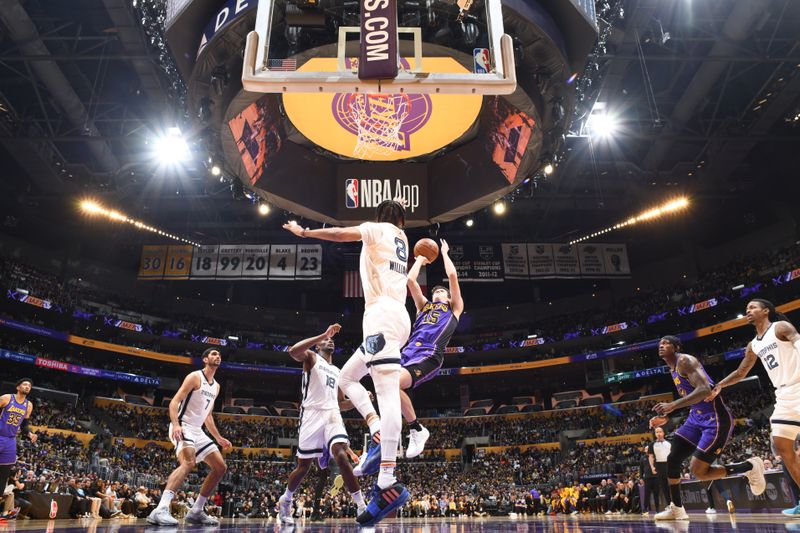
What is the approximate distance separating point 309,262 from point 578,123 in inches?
519

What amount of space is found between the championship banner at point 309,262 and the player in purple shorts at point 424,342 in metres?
19.7

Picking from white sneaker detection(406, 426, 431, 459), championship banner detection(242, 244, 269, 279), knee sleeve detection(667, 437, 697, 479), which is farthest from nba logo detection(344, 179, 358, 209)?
championship banner detection(242, 244, 269, 279)

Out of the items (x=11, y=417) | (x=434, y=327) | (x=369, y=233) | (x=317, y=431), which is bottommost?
(x=317, y=431)

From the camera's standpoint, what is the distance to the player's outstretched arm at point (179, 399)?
17.6 feet

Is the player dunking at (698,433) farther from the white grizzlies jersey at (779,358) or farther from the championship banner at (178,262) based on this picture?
the championship banner at (178,262)

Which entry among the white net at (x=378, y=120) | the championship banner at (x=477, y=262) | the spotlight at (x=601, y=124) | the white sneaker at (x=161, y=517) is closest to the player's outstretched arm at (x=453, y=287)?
the white sneaker at (x=161, y=517)

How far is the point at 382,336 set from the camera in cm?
359

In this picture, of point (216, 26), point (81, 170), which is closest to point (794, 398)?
point (216, 26)

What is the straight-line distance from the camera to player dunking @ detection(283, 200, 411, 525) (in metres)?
3.46

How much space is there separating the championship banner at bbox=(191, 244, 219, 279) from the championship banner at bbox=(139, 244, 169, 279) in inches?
72.3

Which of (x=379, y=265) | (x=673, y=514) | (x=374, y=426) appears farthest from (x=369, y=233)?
(x=673, y=514)

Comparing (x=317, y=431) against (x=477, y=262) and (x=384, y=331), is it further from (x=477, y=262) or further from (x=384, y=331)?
(x=477, y=262)

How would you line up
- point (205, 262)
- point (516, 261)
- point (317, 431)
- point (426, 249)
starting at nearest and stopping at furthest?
point (426, 249) < point (317, 431) < point (205, 262) < point (516, 261)

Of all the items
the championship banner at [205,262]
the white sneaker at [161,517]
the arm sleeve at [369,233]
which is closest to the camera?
the arm sleeve at [369,233]
